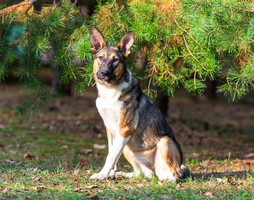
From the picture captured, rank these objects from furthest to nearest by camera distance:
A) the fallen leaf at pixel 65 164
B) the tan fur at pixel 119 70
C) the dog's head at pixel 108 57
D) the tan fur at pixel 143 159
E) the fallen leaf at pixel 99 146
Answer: the fallen leaf at pixel 99 146 → the fallen leaf at pixel 65 164 → the tan fur at pixel 143 159 → the tan fur at pixel 119 70 → the dog's head at pixel 108 57

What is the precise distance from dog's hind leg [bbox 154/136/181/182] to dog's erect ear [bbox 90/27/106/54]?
147 centimetres

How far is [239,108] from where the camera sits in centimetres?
1539

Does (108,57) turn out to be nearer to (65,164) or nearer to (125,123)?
(125,123)

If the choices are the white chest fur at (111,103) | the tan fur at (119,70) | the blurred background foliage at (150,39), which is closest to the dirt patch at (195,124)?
the blurred background foliage at (150,39)

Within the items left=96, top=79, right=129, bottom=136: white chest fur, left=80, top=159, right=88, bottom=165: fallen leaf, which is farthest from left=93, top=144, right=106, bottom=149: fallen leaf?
left=96, top=79, right=129, bottom=136: white chest fur

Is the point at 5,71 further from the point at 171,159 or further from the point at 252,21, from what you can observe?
the point at 252,21

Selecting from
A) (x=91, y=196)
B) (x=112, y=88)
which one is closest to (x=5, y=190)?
(x=91, y=196)

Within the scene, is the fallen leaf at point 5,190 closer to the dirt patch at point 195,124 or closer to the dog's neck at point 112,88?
the dog's neck at point 112,88

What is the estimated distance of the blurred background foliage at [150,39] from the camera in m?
5.24

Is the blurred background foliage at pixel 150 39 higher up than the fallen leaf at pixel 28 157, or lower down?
higher up

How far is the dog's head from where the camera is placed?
511 cm

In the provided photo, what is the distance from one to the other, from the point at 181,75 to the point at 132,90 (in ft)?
2.91

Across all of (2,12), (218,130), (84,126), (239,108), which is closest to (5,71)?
(2,12)

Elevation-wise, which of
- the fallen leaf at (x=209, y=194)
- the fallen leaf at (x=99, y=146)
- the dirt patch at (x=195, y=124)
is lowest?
the dirt patch at (x=195, y=124)
